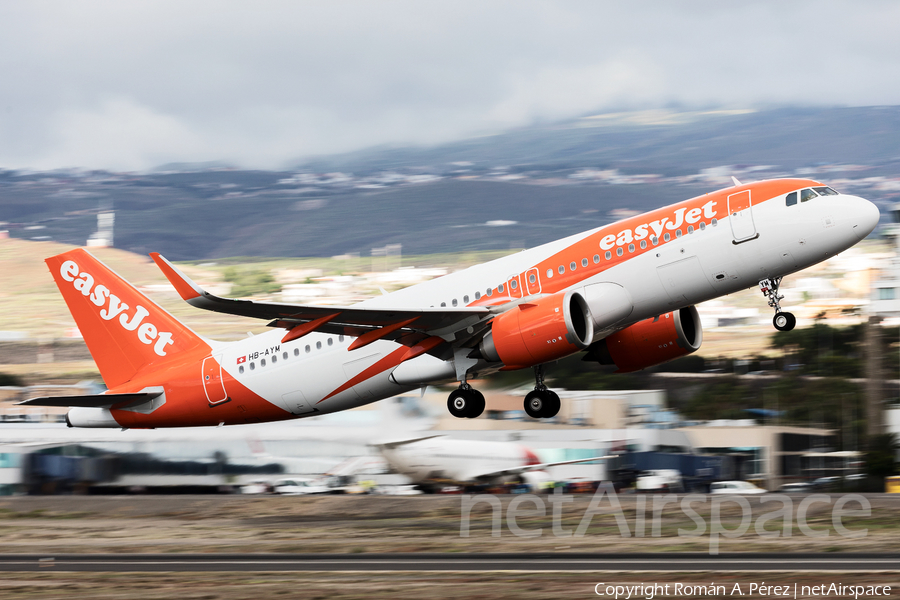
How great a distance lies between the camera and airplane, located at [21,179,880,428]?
23.9 meters

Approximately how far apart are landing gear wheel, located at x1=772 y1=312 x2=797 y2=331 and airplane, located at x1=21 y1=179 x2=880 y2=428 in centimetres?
6

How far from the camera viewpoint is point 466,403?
1062 inches

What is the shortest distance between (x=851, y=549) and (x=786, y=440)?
1156 inches

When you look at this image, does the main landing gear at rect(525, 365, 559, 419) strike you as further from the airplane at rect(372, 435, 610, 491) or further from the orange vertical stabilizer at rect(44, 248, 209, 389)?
the airplane at rect(372, 435, 610, 491)

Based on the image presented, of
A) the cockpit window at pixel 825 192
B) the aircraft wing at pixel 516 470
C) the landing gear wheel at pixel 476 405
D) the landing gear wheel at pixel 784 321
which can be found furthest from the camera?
the aircraft wing at pixel 516 470

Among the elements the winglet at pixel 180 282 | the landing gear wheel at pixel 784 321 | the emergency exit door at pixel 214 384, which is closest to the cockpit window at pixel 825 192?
the landing gear wheel at pixel 784 321

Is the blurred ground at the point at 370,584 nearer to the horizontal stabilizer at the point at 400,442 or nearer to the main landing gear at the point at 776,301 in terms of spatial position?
the main landing gear at the point at 776,301

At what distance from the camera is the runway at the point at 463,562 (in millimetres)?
23891

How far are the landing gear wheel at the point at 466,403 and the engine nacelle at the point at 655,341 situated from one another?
4.40 meters

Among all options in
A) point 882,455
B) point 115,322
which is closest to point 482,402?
point 115,322

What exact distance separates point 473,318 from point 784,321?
26.0ft

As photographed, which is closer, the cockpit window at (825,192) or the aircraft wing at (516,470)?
the cockpit window at (825,192)

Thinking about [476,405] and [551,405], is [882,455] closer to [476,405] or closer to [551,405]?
[551,405]

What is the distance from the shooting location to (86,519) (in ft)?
130
